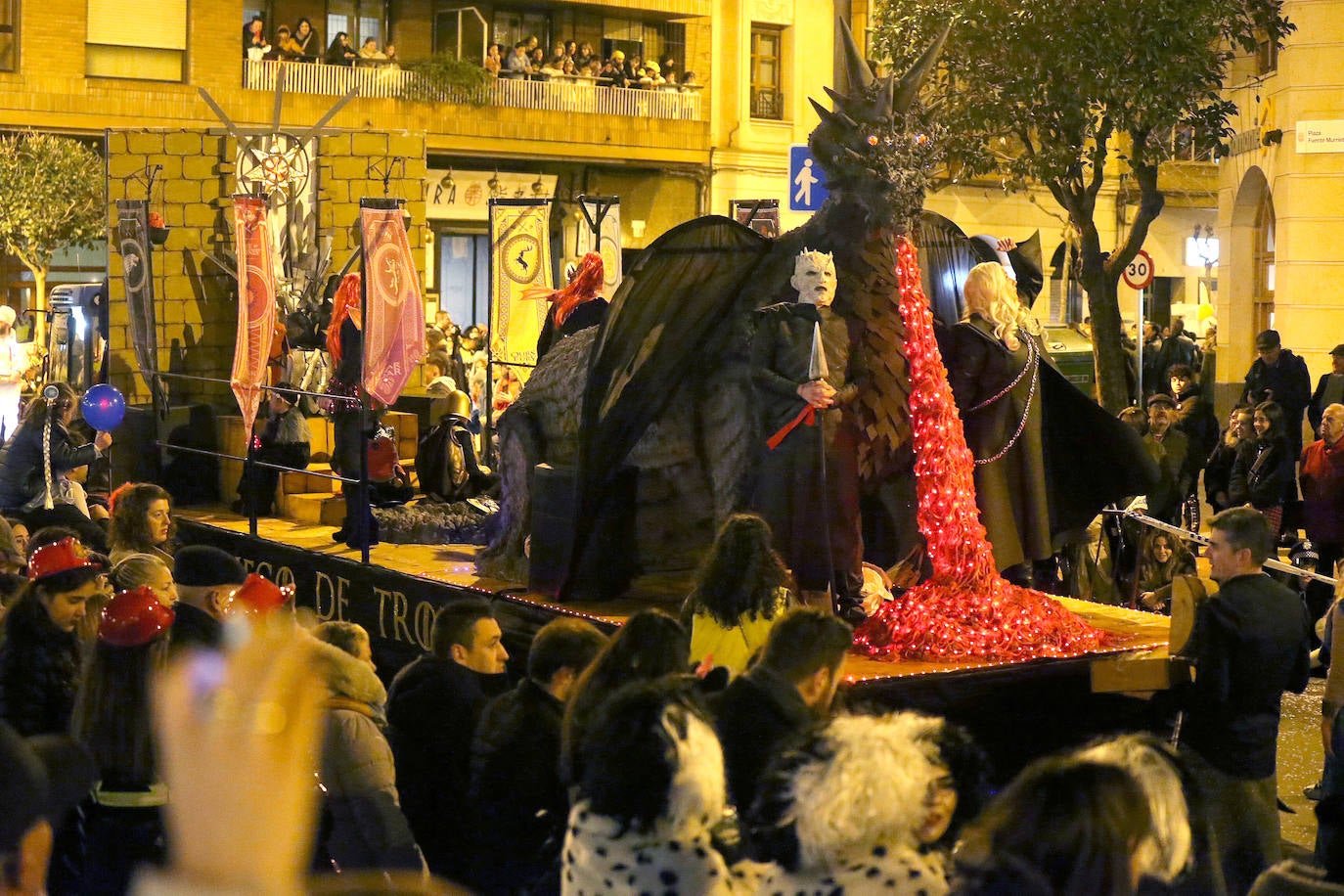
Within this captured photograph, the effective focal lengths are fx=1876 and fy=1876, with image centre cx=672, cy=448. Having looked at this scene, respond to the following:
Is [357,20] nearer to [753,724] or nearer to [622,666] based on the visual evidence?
[622,666]

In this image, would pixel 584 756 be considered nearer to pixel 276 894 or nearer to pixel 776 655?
pixel 776 655

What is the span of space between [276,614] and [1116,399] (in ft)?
43.9

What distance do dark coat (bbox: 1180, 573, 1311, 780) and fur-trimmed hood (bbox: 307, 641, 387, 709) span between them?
9.01 feet

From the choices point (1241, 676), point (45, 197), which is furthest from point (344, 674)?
point (45, 197)

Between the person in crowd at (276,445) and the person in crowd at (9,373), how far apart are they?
4.91 meters

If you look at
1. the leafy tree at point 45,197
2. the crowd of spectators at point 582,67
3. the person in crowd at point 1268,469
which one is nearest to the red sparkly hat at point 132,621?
the person in crowd at point 1268,469

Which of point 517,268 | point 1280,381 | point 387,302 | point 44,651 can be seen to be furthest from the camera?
point 1280,381

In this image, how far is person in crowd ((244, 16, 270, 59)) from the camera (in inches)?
1302

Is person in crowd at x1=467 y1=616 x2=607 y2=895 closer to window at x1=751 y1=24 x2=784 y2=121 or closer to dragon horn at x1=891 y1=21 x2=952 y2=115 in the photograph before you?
dragon horn at x1=891 y1=21 x2=952 y2=115

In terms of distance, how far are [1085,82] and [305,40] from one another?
20.6 meters

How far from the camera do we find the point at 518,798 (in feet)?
16.4

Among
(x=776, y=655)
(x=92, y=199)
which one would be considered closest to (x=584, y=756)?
(x=776, y=655)

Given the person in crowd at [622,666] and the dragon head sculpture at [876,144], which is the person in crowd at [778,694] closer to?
the person in crowd at [622,666]

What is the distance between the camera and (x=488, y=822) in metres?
5.04
